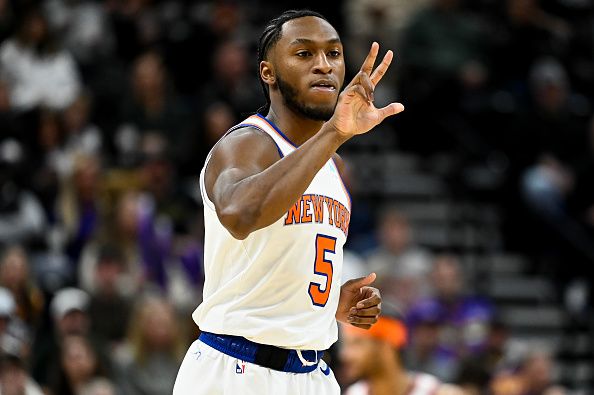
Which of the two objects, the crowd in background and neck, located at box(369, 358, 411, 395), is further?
the crowd in background

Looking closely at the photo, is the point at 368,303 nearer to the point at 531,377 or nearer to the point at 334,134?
the point at 334,134

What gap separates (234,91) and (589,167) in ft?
13.7

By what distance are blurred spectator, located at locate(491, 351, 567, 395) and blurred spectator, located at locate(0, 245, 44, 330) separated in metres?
4.14

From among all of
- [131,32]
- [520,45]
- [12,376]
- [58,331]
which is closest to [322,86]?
[12,376]

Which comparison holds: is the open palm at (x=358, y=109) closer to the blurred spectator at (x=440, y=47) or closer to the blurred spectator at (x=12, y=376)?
the blurred spectator at (x=12, y=376)

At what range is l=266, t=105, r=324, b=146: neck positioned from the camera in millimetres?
5355

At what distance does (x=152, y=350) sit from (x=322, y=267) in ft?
19.5

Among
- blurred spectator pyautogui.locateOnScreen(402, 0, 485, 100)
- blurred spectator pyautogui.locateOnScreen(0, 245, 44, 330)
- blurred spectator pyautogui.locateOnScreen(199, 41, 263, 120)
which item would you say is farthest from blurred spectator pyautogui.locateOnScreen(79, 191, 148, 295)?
blurred spectator pyautogui.locateOnScreen(402, 0, 485, 100)

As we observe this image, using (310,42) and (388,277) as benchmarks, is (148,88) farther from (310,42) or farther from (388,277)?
(310,42)

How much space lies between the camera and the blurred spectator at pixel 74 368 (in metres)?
10.1

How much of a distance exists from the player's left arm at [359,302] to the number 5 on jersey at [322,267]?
40 centimetres

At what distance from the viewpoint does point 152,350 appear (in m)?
11.0

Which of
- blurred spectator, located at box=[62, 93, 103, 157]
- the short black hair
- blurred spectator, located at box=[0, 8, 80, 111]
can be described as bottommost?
the short black hair

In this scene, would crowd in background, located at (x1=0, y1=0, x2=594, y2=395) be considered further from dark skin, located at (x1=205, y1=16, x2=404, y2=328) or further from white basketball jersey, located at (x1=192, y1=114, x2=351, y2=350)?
dark skin, located at (x1=205, y1=16, x2=404, y2=328)
